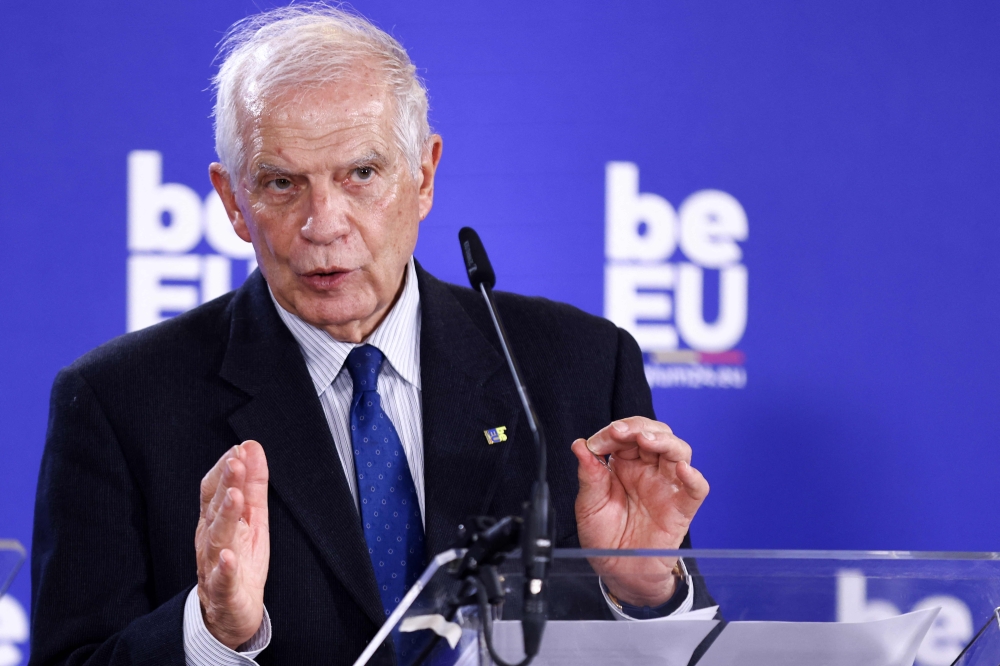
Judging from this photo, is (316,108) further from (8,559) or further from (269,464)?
(8,559)

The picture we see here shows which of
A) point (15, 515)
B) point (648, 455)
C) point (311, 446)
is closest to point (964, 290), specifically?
point (648, 455)

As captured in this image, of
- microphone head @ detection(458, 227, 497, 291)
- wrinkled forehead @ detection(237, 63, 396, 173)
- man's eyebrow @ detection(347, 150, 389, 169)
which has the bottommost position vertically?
microphone head @ detection(458, 227, 497, 291)

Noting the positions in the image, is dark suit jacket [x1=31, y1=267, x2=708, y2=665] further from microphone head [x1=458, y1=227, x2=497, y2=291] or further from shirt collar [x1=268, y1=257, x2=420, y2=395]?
microphone head [x1=458, y1=227, x2=497, y2=291]

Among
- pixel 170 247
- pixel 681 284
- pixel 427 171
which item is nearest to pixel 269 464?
pixel 427 171

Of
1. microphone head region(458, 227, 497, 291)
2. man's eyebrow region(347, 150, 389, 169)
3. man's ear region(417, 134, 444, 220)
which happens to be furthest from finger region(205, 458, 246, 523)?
man's ear region(417, 134, 444, 220)

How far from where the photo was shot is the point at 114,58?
2875 mm

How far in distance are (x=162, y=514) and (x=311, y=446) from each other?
0.27m

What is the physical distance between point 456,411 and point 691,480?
1.64ft

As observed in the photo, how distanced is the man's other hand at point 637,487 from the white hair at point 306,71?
2.16 feet

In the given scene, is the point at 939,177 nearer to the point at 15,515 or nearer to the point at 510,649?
the point at 510,649

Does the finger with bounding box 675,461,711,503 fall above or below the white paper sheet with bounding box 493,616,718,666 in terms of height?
above

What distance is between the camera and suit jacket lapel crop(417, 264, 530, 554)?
1.76 m

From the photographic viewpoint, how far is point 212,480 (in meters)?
1.34

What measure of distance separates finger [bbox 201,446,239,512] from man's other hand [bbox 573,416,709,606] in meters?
0.52
